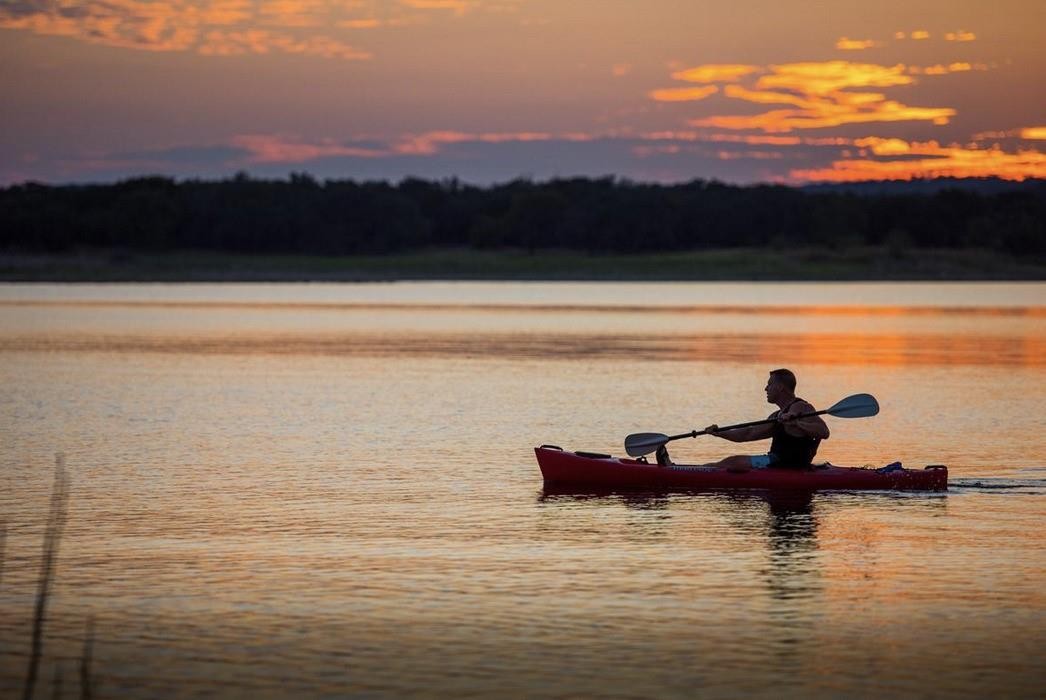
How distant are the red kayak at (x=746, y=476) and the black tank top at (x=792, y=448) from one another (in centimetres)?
19

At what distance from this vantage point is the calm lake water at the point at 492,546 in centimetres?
1161

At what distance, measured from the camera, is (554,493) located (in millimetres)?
20156

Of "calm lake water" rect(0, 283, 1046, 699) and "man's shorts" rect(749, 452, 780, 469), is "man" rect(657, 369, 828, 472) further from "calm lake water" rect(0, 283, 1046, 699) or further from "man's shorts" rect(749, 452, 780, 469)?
"calm lake water" rect(0, 283, 1046, 699)

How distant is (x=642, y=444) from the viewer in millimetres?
21047

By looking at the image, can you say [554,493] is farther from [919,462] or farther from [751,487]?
[919,462]

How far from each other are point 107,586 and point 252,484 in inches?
266

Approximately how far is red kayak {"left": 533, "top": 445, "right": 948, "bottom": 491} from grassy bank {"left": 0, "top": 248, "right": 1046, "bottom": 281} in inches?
5373

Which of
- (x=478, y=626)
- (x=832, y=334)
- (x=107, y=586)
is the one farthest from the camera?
(x=832, y=334)

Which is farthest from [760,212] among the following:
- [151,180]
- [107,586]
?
[107,586]

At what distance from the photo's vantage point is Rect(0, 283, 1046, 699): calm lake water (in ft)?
38.1

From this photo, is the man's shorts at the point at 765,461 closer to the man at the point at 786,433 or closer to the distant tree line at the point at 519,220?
the man at the point at 786,433

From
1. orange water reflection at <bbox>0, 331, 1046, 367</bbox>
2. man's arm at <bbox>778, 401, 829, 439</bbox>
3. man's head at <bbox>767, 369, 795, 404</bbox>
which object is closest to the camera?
man's arm at <bbox>778, 401, 829, 439</bbox>

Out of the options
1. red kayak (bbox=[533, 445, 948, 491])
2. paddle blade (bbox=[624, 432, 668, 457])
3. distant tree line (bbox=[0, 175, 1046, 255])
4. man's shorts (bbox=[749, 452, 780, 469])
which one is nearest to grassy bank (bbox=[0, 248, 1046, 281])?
distant tree line (bbox=[0, 175, 1046, 255])

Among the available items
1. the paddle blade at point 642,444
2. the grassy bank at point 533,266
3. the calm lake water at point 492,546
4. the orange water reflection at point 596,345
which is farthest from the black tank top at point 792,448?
the grassy bank at point 533,266
